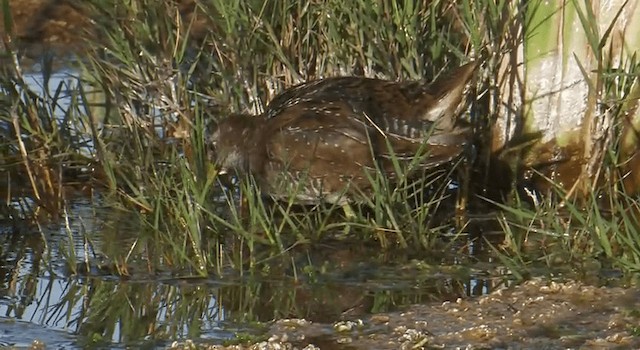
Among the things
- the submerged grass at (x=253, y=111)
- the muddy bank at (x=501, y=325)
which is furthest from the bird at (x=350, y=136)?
the muddy bank at (x=501, y=325)

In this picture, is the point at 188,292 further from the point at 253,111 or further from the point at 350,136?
the point at 253,111

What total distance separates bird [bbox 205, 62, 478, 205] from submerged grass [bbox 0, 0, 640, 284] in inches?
4.5

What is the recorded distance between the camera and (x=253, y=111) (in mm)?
7672

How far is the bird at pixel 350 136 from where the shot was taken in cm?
662

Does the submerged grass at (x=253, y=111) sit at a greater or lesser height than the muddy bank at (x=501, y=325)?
greater

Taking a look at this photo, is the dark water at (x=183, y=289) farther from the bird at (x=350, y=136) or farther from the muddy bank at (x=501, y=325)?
the bird at (x=350, y=136)

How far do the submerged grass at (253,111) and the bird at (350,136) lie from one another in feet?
0.38

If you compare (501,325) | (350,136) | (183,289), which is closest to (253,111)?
(350,136)

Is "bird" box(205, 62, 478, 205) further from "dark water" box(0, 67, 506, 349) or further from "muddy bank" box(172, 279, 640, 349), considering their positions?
"muddy bank" box(172, 279, 640, 349)

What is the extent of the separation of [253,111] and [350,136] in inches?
45.5

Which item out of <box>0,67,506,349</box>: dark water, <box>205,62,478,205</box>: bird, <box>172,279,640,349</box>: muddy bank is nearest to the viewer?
<box>172,279,640,349</box>: muddy bank

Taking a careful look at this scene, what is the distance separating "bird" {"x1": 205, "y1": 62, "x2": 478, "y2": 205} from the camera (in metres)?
6.62

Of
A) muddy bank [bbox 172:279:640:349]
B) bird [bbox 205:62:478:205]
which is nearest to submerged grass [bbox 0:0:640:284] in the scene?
bird [bbox 205:62:478:205]

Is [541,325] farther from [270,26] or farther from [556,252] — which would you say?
[270,26]
